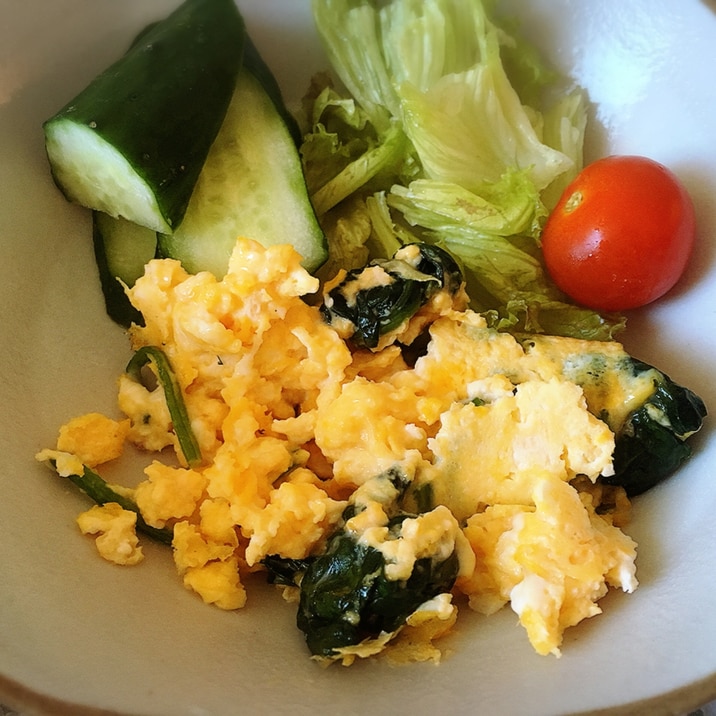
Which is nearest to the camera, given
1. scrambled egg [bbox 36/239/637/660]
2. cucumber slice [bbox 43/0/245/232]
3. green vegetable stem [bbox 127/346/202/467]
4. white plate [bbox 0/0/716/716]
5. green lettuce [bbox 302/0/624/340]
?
white plate [bbox 0/0/716/716]

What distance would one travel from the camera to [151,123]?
205cm

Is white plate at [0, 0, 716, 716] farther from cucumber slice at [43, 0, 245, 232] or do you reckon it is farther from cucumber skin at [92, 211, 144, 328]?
cucumber slice at [43, 0, 245, 232]

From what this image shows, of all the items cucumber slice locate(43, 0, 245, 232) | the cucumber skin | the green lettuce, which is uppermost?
cucumber slice locate(43, 0, 245, 232)

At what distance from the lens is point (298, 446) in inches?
75.8

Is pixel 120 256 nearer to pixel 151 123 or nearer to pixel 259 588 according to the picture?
pixel 151 123

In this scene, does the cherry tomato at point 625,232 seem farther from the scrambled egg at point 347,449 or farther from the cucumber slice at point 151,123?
the cucumber slice at point 151,123

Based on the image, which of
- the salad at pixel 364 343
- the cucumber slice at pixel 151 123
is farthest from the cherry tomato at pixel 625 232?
the cucumber slice at pixel 151 123

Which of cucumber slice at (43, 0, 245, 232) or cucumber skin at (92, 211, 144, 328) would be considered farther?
cucumber skin at (92, 211, 144, 328)

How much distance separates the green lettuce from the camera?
2.32 metres

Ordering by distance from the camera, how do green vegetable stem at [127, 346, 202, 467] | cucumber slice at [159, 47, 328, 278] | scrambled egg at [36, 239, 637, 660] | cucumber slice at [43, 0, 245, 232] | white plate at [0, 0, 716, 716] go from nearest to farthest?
1. white plate at [0, 0, 716, 716]
2. scrambled egg at [36, 239, 637, 660]
3. green vegetable stem at [127, 346, 202, 467]
4. cucumber slice at [43, 0, 245, 232]
5. cucumber slice at [159, 47, 328, 278]

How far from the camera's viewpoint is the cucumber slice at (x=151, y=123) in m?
2.02

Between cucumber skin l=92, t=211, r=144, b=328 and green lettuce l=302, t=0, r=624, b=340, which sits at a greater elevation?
cucumber skin l=92, t=211, r=144, b=328

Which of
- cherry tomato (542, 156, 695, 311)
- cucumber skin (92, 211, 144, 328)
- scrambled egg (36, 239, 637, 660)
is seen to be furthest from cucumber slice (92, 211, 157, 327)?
cherry tomato (542, 156, 695, 311)

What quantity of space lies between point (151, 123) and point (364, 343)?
0.83m
